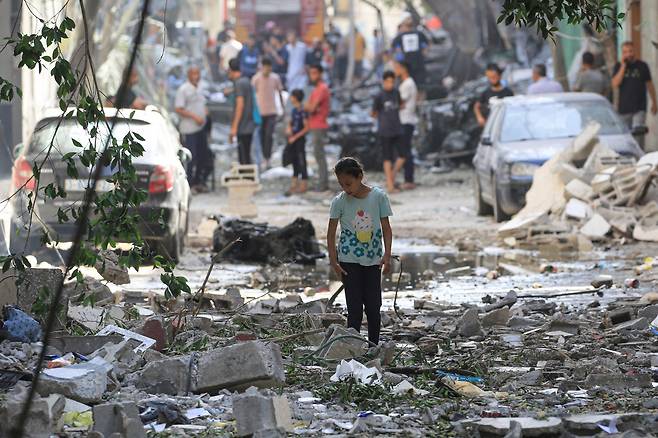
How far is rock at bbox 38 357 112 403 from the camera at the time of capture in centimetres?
714

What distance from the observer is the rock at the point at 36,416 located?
6.39 m

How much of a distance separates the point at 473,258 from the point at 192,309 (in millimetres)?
6558

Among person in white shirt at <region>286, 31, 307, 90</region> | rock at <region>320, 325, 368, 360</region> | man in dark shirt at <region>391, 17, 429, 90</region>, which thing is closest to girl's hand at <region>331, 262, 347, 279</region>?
rock at <region>320, 325, 368, 360</region>

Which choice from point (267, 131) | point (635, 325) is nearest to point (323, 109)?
point (267, 131)

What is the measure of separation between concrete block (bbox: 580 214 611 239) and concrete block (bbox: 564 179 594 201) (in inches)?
25.1

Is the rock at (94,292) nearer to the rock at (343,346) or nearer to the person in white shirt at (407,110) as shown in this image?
the rock at (343,346)


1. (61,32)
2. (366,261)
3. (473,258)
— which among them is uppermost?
(61,32)

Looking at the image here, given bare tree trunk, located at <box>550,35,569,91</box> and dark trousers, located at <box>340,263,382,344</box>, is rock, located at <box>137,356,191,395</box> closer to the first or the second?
dark trousers, located at <box>340,263,382,344</box>

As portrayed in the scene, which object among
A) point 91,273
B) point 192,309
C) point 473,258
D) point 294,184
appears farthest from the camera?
point 294,184

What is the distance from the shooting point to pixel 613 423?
6648 millimetres

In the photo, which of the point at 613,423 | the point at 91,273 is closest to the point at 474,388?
the point at 613,423

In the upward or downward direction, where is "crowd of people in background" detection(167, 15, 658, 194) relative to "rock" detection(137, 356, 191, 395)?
upward

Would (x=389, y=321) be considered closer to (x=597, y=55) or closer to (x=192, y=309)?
(x=192, y=309)

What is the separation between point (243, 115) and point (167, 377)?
17.9m
